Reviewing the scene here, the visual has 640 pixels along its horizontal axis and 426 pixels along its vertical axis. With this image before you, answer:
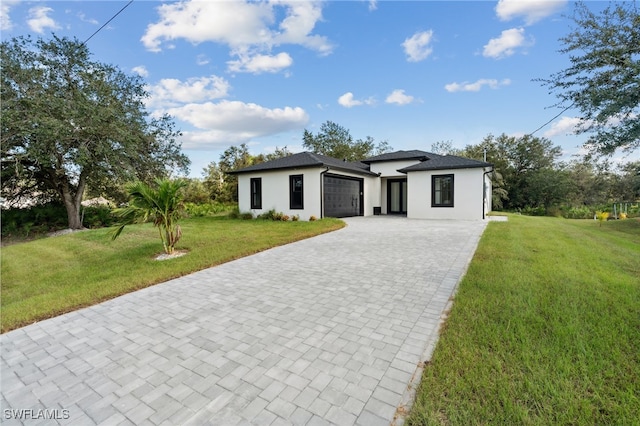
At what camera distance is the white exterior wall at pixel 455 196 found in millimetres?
13414

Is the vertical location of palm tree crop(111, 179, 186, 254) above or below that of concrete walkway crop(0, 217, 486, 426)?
above

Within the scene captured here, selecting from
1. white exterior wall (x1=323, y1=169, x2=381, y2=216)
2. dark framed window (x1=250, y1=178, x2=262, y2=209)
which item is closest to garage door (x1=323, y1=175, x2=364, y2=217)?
white exterior wall (x1=323, y1=169, x2=381, y2=216)

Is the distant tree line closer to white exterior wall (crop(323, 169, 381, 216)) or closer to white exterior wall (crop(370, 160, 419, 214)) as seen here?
white exterior wall (crop(370, 160, 419, 214))

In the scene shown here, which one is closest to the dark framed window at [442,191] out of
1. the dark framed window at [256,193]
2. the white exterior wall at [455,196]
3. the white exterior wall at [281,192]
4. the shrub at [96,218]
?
the white exterior wall at [455,196]

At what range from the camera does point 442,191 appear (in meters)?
14.3

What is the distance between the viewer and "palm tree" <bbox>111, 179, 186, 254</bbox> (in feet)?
20.6

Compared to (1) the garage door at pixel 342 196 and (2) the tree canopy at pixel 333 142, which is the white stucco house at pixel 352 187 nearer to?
(1) the garage door at pixel 342 196

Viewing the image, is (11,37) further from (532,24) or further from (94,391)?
(532,24)

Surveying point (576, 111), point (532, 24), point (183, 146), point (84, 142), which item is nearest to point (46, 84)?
point (84, 142)

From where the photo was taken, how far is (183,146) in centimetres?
1505

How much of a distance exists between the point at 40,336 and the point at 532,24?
14.5 m

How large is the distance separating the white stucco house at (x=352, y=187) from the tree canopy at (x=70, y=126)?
4860mm

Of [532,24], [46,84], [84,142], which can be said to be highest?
[532,24]

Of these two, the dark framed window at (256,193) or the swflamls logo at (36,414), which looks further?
the dark framed window at (256,193)
